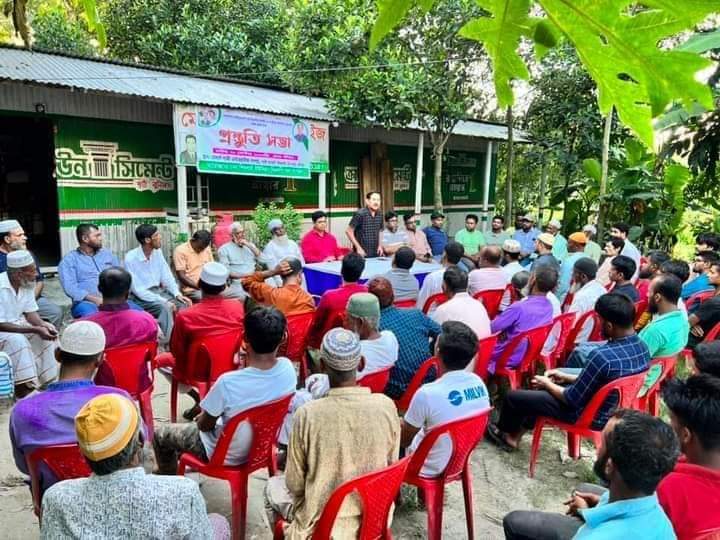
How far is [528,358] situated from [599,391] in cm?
97

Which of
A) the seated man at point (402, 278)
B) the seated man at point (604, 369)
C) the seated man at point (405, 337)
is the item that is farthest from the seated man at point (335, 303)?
the seated man at point (604, 369)

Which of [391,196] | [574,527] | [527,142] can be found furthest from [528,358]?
[527,142]

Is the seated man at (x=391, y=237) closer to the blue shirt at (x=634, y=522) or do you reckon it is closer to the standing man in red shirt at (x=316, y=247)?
the standing man in red shirt at (x=316, y=247)

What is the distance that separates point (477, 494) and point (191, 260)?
4081mm

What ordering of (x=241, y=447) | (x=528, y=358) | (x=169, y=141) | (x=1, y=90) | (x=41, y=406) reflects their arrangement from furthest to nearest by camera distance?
1. (x=169, y=141)
2. (x=1, y=90)
3. (x=528, y=358)
4. (x=241, y=447)
5. (x=41, y=406)

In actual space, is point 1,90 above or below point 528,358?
above

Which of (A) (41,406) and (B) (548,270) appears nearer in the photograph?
(A) (41,406)

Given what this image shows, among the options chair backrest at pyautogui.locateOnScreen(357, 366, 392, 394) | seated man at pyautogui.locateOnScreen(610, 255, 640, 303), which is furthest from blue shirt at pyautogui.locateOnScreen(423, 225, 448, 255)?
chair backrest at pyautogui.locateOnScreen(357, 366, 392, 394)

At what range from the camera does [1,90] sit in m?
7.56

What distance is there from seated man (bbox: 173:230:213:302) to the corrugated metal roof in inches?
121

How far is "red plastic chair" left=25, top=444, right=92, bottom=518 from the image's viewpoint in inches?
85.0

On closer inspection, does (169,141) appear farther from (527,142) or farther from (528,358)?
(527,142)

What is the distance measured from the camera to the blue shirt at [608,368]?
3057mm

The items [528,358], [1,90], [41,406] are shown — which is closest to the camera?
[41,406]
